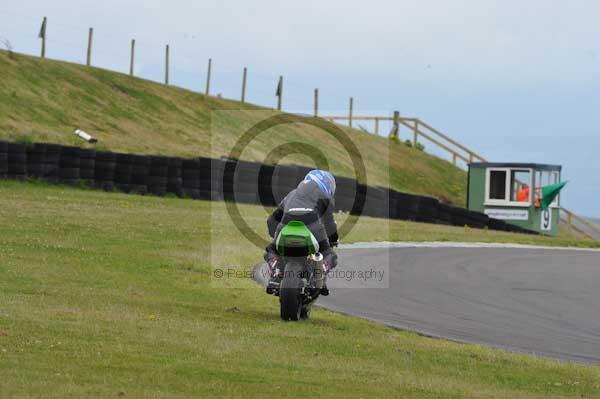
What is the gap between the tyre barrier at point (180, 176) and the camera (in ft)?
95.7

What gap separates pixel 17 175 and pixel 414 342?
743 inches

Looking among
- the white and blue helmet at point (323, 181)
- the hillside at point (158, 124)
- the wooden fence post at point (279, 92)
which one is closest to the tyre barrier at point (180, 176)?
the hillside at point (158, 124)

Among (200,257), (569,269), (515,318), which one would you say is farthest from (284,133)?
(515,318)

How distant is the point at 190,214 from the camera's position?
2722 cm

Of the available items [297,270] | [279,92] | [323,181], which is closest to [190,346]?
[297,270]

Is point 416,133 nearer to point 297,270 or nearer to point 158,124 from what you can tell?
point 158,124

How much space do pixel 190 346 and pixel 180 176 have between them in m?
22.4

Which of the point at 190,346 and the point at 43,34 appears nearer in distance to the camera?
the point at 190,346

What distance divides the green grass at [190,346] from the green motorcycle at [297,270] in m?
0.26

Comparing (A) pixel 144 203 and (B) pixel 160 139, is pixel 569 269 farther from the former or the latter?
(B) pixel 160 139

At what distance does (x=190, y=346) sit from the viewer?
9.91 meters

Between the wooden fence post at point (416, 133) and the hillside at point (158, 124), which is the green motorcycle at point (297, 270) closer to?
the hillside at point (158, 124)

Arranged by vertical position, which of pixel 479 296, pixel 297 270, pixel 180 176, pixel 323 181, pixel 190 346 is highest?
pixel 180 176

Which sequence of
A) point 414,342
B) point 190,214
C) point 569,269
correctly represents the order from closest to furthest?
point 414,342 → point 569,269 → point 190,214
